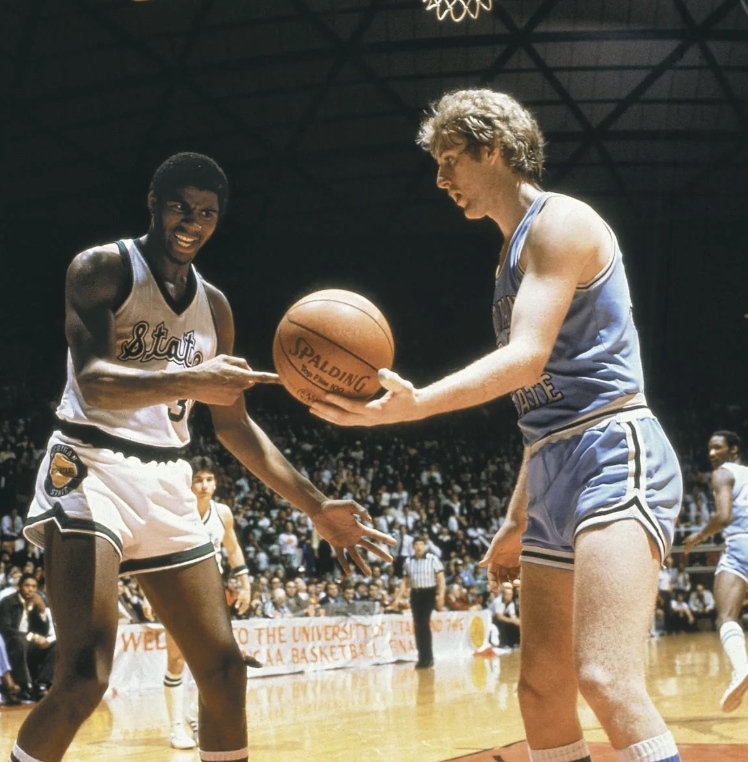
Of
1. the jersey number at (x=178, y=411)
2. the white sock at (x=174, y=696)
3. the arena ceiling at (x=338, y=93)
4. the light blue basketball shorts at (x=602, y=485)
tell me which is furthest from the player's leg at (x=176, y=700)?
the arena ceiling at (x=338, y=93)

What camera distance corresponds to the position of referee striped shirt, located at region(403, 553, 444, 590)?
36.9 ft

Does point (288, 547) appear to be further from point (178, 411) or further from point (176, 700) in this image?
point (178, 411)

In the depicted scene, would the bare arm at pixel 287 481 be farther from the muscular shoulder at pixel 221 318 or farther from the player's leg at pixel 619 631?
the player's leg at pixel 619 631

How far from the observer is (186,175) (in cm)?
313

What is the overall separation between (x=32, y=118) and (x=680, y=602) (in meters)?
14.1

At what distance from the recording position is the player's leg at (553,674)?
8.03 feet

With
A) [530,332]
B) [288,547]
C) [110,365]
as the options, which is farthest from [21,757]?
[288,547]

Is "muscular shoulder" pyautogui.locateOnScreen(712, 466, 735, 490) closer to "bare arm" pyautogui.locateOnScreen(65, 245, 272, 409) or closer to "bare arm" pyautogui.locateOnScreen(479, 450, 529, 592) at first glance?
"bare arm" pyautogui.locateOnScreen(479, 450, 529, 592)

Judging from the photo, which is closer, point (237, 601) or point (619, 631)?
point (619, 631)

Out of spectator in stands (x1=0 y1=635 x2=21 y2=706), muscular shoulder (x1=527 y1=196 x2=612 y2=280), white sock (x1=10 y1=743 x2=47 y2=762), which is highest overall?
muscular shoulder (x1=527 y1=196 x2=612 y2=280)

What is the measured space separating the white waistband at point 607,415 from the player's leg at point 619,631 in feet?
0.95

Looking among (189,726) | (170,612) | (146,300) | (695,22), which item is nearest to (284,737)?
(189,726)

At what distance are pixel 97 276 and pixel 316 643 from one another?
9.22 m

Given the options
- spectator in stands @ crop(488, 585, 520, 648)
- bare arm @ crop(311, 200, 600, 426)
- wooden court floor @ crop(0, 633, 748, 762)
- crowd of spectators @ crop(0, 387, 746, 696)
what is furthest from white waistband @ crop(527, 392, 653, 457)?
spectator in stands @ crop(488, 585, 520, 648)
